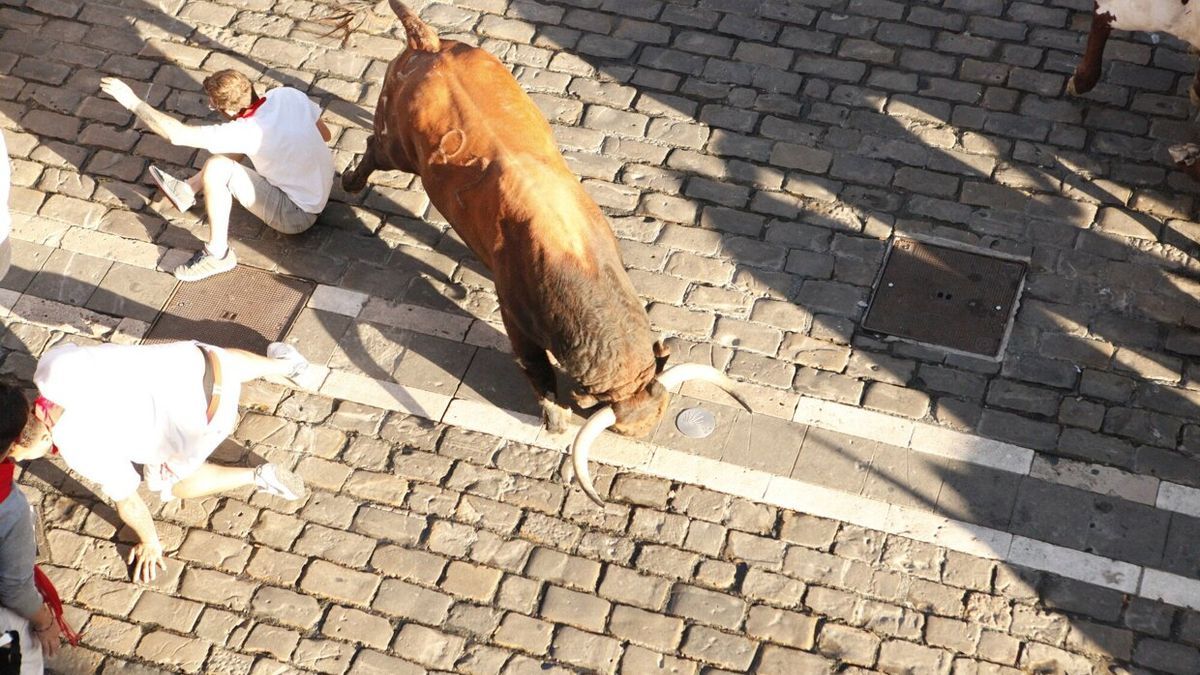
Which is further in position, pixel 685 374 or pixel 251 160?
pixel 251 160

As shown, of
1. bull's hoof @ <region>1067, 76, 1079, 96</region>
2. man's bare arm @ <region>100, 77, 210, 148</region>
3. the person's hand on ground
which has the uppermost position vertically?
bull's hoof @ <region>1067, 76, 1079, 96</region>

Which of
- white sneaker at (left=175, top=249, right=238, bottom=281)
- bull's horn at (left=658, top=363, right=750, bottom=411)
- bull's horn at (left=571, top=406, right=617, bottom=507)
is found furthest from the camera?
white sneaker at (left=175, top=249, right=238, bottom=281)

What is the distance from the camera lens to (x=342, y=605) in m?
7.31

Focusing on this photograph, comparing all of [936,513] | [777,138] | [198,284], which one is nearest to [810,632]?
[936,513]

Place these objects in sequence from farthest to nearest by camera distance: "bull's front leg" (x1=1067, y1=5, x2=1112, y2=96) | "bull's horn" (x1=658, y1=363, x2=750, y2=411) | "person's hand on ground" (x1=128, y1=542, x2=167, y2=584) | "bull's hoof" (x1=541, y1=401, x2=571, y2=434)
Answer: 1. "bull's front leg" (x1=1067, y1=5, x2=1112, y2=96)
2. "bull's hoof" (x1=541, y1=401, x2=571, y2=434)
3. "person's hand on ground" (x1=128, y1=542, x2=167, y2=584)
4. "bull's horn" (x1=658, y1=363, x2=750, y2=411)

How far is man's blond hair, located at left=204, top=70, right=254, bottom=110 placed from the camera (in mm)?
8102

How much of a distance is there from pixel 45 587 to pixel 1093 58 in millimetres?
7337

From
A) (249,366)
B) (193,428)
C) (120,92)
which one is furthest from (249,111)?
(193,428)

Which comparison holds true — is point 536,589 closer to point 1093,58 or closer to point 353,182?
point 353,182

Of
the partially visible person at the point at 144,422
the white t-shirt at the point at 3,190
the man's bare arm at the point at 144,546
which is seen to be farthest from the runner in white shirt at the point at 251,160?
the man's bare arm at the point at 144,546

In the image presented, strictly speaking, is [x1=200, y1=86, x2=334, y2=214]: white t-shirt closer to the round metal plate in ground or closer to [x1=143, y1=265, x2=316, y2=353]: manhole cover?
[x1=143, y1=265, x2=316, y2=353]: manhole cover

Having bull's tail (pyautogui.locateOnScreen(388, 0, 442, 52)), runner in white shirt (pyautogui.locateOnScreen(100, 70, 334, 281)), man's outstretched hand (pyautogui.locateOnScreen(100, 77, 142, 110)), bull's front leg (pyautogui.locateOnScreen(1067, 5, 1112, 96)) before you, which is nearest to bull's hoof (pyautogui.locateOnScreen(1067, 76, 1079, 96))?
bull's front leg (pyautogui.locateOnScreen(1067, 5, 1112, 96))

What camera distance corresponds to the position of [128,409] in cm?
690

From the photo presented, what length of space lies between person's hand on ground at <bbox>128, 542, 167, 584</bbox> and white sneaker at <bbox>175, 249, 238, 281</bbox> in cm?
206
